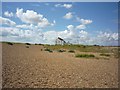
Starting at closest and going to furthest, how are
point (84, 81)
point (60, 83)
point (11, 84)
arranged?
point (11, 84) < point (60, 83) < point (84, 81)

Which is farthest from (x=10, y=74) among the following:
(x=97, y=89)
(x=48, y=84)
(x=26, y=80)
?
(x=97, y=89)

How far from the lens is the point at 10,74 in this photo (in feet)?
40.3

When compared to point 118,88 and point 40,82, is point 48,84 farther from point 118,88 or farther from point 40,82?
point 118,88

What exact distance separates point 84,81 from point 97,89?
4.90ft

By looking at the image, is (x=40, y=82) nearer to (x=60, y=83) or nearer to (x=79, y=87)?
(x=60, y=83)

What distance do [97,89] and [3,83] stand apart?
183 inches

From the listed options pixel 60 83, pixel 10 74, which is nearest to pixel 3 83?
pixel 10 74

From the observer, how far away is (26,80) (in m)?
11.1

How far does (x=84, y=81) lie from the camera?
11.8 meters

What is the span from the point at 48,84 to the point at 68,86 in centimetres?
102

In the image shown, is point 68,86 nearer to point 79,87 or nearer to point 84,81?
point 79,87

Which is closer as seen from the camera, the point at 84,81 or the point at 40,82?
the point at 40,82

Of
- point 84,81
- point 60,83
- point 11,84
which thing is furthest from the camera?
point 84,81

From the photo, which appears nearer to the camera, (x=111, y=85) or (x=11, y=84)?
(x=11, y=84)
